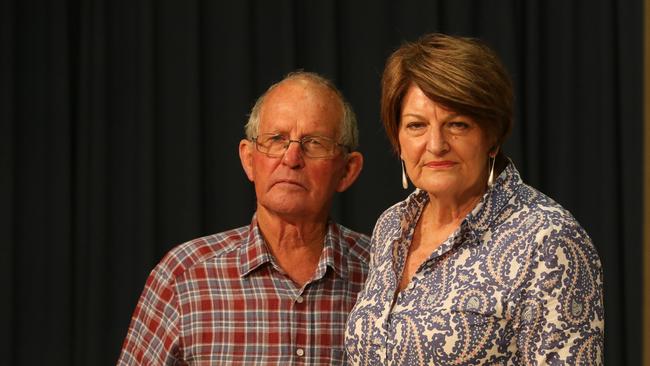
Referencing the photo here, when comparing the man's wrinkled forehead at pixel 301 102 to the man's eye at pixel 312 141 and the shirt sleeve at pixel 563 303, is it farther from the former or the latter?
the shirt sleeve at pixel 563 303

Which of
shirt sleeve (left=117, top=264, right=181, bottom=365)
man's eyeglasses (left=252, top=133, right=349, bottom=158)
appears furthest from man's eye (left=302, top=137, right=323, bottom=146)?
shirt sleeve (left=117, top=264, right=181, bottom=365)

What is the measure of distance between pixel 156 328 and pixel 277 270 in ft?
1.11

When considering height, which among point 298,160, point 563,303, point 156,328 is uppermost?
point 298,160

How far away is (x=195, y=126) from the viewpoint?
3.84 metres


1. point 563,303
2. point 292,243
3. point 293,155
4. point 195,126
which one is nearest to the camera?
point 563,303

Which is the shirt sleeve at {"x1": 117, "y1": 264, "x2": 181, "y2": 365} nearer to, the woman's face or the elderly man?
the elderly man

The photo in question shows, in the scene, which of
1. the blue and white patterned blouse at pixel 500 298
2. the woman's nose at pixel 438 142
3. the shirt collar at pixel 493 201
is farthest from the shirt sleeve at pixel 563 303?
the woman's nose at pixel 438 142

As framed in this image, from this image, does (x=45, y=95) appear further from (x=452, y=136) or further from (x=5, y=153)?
(x=452, y=136)

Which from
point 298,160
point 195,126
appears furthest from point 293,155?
point 195,126

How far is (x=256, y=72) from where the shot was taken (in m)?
3.93

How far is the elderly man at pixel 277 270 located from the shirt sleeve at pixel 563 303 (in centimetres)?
73

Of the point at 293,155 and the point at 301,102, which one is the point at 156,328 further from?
the point at 301,102

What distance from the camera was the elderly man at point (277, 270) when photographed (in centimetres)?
254

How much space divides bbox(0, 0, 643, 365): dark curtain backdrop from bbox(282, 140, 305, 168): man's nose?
135 cm
